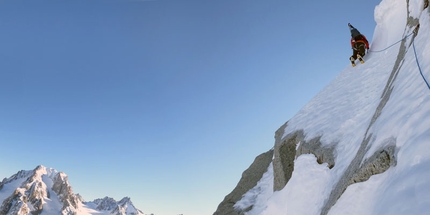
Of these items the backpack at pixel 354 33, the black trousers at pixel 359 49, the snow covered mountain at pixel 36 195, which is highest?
the snow covered mountain at pixel 36 195

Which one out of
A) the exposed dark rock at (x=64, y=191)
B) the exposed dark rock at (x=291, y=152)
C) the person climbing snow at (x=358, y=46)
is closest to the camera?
the exposed dark rock at (x=291, y=152)

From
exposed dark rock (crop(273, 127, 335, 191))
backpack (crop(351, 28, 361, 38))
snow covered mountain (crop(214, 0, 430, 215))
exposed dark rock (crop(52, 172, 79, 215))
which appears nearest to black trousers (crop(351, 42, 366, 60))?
snow covered mountain (crop(214, 0, 430, 215))

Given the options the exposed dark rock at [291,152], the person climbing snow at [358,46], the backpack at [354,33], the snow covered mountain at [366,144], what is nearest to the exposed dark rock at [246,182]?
the snow covered mountain at [366,144]

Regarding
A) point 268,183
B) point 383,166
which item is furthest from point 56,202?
point 383,166

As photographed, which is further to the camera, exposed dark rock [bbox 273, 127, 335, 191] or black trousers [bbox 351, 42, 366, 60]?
black trousers [bbox 351, 42, 366, 60]

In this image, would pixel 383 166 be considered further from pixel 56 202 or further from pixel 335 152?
pixel 56 202

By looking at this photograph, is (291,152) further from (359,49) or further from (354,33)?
(354,33)

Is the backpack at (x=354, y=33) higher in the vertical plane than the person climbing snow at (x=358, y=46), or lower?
higher

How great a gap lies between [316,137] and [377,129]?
5.22m

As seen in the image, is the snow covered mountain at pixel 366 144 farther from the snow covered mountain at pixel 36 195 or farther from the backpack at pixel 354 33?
the snow covered mountain at pixel 36 195

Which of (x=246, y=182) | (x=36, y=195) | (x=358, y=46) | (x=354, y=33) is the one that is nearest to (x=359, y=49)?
(x=358, y=46)

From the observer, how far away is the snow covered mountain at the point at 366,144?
4.10 m

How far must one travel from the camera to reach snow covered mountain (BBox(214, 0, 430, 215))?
13.5 ft

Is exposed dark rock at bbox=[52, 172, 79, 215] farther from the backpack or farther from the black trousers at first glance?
the black trousers
